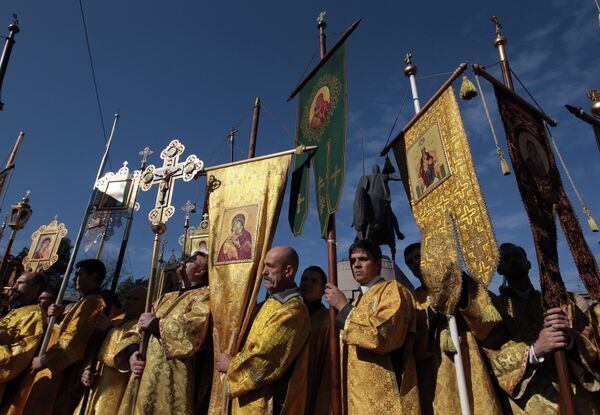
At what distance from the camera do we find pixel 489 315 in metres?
3.44

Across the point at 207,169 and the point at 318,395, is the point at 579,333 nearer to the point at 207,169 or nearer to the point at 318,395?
the point at 318,395

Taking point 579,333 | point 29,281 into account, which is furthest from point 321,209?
point 29,281

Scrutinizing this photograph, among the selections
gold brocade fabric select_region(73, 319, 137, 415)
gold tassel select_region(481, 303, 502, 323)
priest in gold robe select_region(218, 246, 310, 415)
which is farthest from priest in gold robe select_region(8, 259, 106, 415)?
gold tassel select_region(481, 303, 502, 323)

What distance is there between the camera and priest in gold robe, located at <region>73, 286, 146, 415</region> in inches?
182

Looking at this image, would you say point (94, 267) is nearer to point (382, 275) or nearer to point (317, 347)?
point (317, 347)

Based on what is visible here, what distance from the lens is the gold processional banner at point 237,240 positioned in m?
4.14

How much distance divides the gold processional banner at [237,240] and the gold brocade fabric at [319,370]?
0.75 meters

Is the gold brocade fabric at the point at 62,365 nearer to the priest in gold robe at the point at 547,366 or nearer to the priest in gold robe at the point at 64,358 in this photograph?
the priest in gold robe at the point at 64,358

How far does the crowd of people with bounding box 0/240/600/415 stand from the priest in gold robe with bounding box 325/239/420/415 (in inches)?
0.4

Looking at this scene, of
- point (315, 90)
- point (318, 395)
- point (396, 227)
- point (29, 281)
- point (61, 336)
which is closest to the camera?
point (318, 395)

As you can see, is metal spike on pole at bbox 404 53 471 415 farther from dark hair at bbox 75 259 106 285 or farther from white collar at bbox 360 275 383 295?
dark hair at bbox 75 259 106 285

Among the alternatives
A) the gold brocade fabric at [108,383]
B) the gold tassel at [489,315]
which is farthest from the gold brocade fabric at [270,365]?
the gold brocade fabric at [108,383]

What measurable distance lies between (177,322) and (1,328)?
8.05 feet

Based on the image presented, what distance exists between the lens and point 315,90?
5.88 metres
